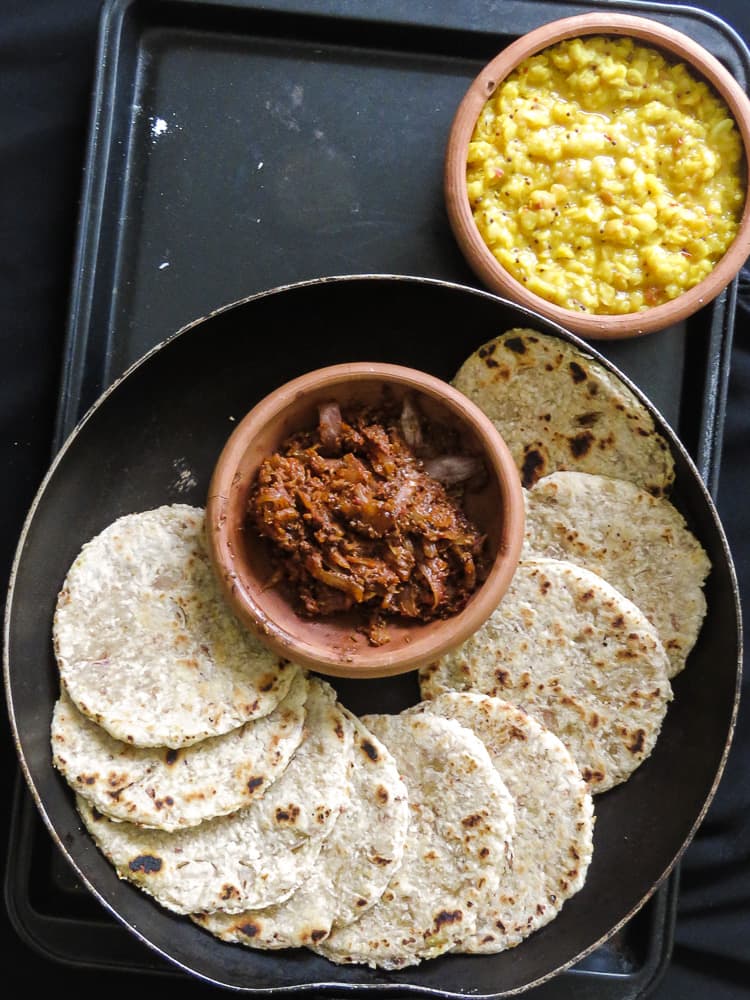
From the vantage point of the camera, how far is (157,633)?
2.61 m

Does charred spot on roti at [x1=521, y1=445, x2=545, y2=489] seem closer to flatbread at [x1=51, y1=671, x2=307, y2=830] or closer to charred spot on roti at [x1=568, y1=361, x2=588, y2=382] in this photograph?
charred spot on roti at [x1=568, y1=361, x2=588, y2=382]

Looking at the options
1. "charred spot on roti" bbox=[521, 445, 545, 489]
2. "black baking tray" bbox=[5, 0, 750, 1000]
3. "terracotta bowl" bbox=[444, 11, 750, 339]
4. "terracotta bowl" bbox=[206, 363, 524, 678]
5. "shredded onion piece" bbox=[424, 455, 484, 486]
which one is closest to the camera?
"terracotta bowl" bbox=[206, 363, 524, 678]

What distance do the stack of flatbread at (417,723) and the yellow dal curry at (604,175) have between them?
10.1 inches

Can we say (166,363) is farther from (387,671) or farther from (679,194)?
(679,194)

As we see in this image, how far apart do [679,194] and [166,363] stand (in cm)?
146

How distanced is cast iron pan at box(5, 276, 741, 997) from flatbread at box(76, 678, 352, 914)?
0.08 m

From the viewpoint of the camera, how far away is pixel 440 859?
8.50ft

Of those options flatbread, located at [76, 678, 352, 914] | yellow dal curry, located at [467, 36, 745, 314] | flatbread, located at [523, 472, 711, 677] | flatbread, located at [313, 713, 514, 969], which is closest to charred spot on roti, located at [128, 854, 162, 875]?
flatbread, located at [76, 678, 352, 914]

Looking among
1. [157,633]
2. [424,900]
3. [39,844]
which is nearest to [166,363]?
[157,633]

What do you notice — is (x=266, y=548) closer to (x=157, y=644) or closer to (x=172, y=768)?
(x=157, y=644)

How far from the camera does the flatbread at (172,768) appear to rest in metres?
2.51

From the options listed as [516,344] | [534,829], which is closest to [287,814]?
[534,829]

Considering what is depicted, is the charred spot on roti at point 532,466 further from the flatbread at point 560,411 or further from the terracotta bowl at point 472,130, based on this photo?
the terracotta bowl at point 472,130

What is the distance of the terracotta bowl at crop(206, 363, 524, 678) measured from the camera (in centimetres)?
243
